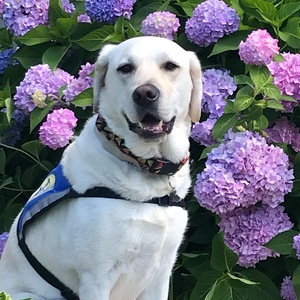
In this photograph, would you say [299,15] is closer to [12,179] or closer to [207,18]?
[207,18]

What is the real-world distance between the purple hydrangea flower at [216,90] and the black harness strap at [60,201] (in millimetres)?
688

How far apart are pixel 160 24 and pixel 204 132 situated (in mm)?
586

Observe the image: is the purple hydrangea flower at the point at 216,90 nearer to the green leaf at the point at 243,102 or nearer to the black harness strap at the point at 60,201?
the green leaf at the point at 243,102

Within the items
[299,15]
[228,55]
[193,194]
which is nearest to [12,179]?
[193,194]

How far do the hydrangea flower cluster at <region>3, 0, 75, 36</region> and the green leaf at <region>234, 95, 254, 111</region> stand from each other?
1.32m

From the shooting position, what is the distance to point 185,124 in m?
3.34

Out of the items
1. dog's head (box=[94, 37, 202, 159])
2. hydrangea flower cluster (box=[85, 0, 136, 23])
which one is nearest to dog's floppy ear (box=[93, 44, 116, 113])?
dog's head (box=[94, 37, 202, 159])

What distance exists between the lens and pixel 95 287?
3.07 m

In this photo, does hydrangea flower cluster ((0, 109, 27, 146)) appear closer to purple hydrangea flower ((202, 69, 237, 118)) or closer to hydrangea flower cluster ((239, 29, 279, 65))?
purple hydrangea flower ((202, 69, 237, 118))

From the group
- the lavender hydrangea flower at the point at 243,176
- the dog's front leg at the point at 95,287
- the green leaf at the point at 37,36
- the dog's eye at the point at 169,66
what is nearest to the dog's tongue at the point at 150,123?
the dog's eye at the point at 169,66

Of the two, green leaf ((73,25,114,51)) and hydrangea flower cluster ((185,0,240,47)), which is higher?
hydrangea flower cluster ((185,0,240,47))

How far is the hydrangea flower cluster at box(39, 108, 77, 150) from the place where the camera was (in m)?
3.90

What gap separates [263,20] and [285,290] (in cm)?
128

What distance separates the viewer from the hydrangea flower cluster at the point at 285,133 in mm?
3797
